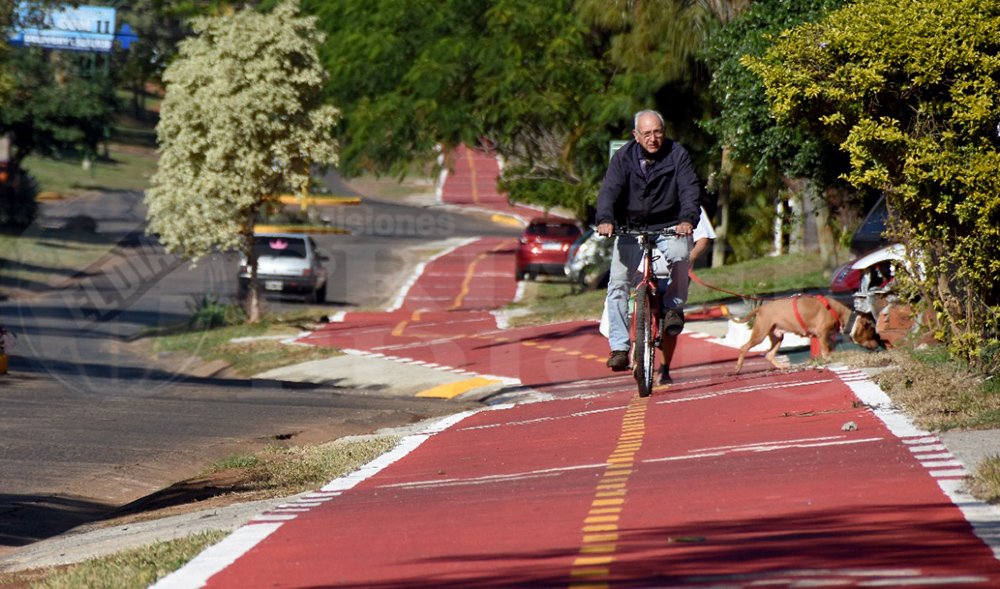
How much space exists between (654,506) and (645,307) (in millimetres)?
4129

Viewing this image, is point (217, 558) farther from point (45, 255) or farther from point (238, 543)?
point (45, 255)

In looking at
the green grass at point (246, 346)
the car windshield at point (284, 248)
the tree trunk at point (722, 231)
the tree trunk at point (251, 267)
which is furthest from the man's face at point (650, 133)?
the car windshield at point (284, 248)

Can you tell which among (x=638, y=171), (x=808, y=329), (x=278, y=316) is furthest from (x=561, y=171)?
(x=638, y=171)

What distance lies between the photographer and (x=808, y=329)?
15.3 metres

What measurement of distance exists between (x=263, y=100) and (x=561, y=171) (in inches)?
429

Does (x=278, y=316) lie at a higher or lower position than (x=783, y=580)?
lower

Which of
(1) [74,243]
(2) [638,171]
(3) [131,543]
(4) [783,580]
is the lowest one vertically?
(1) [74,243]

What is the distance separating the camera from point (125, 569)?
6797 millimetres

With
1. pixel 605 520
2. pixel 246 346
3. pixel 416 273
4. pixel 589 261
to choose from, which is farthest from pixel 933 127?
pixel 416 273

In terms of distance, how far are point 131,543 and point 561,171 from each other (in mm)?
29106

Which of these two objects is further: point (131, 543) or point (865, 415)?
point (865, 415)

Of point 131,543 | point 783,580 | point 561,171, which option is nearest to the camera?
point 783,580

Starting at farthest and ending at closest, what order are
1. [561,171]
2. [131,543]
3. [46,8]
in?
1. [46,8]
2. [561,171]
3. [131,543]

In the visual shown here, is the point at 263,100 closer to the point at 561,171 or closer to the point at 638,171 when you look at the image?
the point at 561,171
